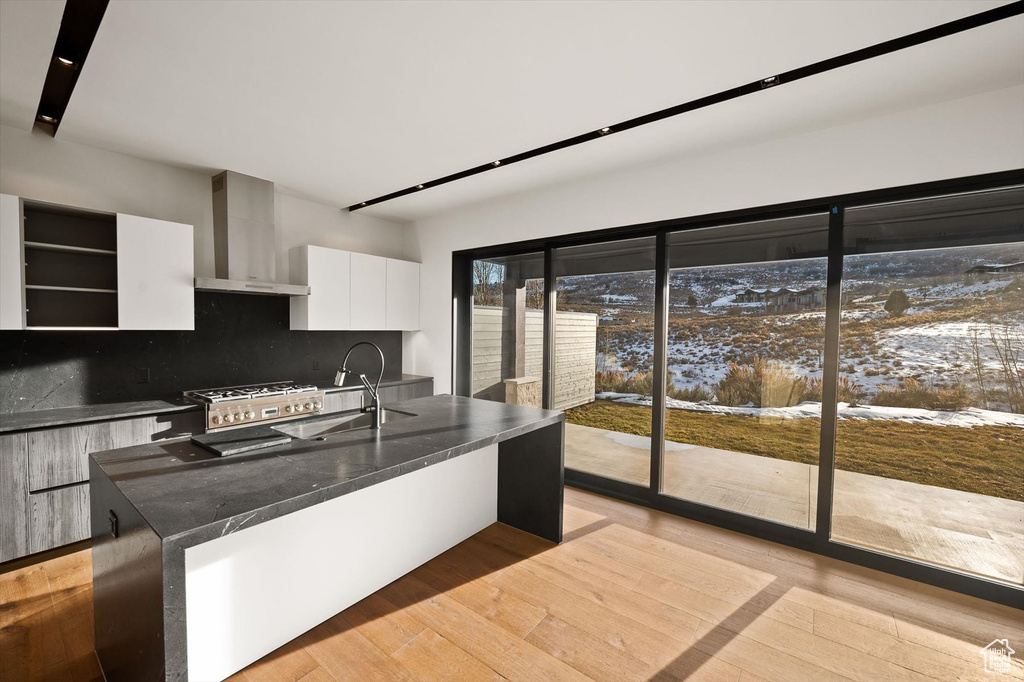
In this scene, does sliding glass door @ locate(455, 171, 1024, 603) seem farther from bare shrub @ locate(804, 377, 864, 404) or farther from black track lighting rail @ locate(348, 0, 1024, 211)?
black track lighting rail @ locate(348, 0, 1024, 211)

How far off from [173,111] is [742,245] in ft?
11.8

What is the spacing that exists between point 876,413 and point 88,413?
4849mm

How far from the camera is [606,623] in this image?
208 cm

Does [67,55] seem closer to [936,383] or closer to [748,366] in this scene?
[748,366]

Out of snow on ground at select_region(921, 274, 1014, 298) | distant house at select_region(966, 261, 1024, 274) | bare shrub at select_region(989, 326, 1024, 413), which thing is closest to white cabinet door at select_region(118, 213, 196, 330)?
snow on ground at select_region(921, 274, 1014, 298)

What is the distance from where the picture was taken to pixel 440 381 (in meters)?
4.79

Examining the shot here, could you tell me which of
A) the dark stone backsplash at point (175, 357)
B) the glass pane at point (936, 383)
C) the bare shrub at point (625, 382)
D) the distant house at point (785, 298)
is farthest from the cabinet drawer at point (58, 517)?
the glass pane at point (936, 383)

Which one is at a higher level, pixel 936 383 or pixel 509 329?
pixel 509 329

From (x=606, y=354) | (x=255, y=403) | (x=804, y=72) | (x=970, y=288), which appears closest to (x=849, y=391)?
(x=970, y=288)

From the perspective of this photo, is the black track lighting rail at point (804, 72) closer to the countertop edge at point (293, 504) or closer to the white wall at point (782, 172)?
the white wall at point (782, 172)

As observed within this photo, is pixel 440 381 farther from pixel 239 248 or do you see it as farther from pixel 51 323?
pixel 51 323

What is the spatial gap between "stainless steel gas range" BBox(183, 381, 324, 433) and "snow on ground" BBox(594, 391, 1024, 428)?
114 inches

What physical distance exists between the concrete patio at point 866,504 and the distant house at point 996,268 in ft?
3.93

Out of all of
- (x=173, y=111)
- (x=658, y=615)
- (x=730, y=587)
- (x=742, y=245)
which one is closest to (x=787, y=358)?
(x=742, y=245)
